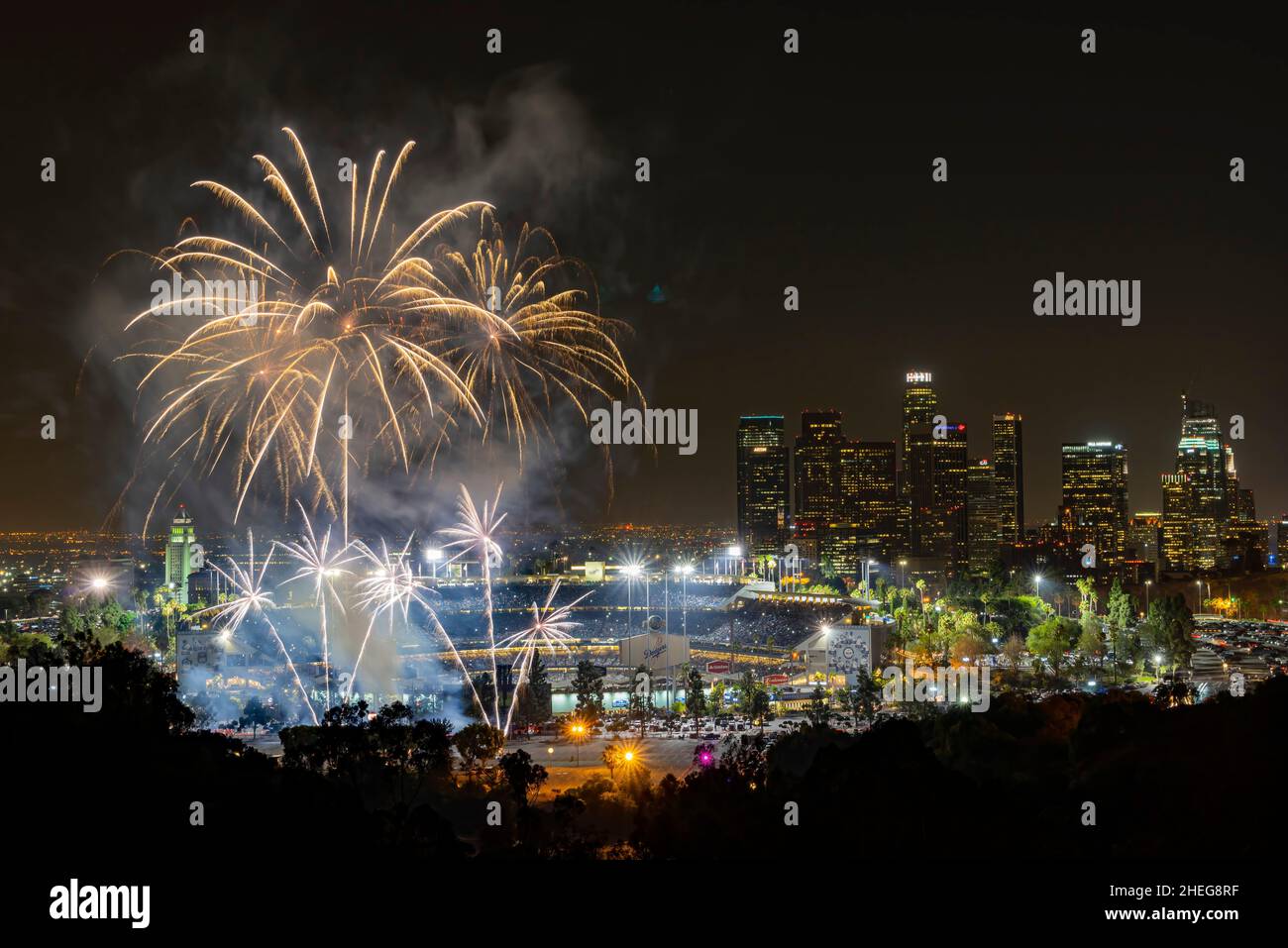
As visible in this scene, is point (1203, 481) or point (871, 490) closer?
point (1203, 481)

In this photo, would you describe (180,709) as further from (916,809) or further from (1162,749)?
(1162,749)

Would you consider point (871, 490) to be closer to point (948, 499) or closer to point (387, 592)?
point (948, 499)

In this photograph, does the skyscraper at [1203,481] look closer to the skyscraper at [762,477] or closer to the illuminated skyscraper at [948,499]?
the illuminated skyscraper at [948,499]

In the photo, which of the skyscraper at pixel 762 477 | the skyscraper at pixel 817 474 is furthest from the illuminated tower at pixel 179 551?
the skyscraper at pixel 817 474

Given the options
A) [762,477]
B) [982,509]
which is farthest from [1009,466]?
[762,477]

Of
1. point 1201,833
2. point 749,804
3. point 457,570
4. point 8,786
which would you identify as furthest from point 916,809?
point 457,570

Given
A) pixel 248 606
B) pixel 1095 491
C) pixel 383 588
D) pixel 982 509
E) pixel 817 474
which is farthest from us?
pixel 982 509
